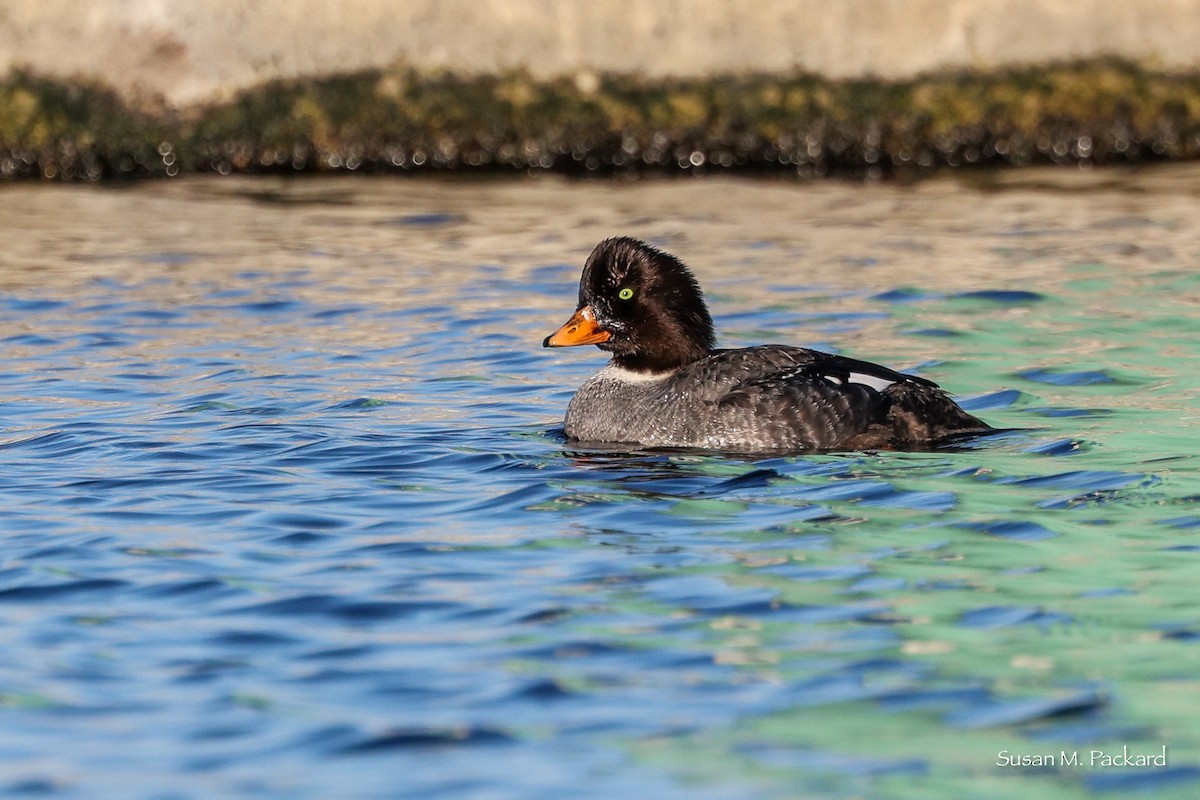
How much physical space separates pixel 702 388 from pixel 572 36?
9.11 meters

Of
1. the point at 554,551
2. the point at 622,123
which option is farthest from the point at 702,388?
the point at 622,123

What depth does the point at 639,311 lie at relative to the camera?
29.8ft

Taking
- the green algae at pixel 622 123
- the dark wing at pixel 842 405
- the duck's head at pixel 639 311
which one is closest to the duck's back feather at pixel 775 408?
the dark wing at pixel 842 405

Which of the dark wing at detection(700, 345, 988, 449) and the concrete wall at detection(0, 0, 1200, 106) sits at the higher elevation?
the concrete wall at detection(0, 0, 1200, 106)

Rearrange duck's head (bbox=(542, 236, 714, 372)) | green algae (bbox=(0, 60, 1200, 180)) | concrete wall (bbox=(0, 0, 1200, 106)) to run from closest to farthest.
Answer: duck's head (bbox=(542, 236, 714, 372)) → concrete wall (bbox=(0, 0, 1200, 106)) → green algae (bbox=(0, 60, 1200, 180))

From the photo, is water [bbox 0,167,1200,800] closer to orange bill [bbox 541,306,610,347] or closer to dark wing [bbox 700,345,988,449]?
dark wing [bbox 700,345,988,449]

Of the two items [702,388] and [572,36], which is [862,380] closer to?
[702,388]

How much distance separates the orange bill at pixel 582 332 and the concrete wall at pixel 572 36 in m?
8.41

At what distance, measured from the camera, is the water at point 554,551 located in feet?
15.7

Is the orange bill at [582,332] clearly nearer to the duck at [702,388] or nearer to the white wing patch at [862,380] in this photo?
the duck at [702,388]

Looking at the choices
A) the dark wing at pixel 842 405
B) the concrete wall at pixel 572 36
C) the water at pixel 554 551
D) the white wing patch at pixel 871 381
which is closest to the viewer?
the water at pixel 554 551

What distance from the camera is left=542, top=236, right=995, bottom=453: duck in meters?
8.28

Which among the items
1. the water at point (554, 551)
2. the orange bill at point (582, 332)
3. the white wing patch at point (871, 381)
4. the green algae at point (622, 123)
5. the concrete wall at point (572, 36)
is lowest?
the water at point (554, 551)

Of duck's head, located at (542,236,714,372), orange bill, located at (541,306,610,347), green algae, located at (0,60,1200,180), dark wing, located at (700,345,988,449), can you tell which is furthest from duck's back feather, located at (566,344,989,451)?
green algae, located at (0,60,1200,180)
